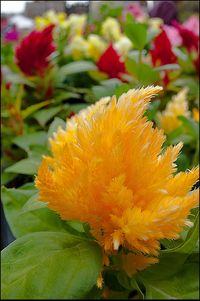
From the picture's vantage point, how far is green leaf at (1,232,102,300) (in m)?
0.31

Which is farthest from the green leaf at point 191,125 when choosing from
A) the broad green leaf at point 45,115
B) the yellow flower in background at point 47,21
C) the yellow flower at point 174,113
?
the yellow flower in background at point 47,21

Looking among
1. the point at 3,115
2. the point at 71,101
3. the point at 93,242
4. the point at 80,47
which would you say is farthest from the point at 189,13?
the point at 93,242

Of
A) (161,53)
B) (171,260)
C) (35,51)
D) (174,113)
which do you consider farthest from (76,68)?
(171,260)

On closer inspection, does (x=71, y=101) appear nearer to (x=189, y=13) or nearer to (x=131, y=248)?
(x=131, y=248)

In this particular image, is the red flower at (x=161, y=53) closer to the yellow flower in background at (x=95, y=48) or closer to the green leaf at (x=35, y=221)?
the yellow flower in background at (x=95, y=48)

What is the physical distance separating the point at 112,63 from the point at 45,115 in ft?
0.59

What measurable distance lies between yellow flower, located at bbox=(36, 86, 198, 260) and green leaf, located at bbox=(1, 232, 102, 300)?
2 centimetres

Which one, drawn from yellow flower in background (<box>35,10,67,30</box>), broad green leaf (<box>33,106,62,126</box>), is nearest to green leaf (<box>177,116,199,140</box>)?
broad green leaf (<box>33,106,62,126</box>)

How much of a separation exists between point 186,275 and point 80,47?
1151mm

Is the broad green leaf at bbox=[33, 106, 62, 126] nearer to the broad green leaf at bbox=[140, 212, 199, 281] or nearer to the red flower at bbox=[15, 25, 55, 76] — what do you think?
the red flower at bbox=[15, 25, 55, 76]

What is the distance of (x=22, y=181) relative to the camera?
930mm

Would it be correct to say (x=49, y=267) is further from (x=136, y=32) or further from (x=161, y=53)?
(x=161, y=53)

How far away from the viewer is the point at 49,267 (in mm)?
330

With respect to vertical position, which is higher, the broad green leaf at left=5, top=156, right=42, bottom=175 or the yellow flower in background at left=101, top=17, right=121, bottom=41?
the broad green leaf at left=5, top=156, right=42, bottom=175
